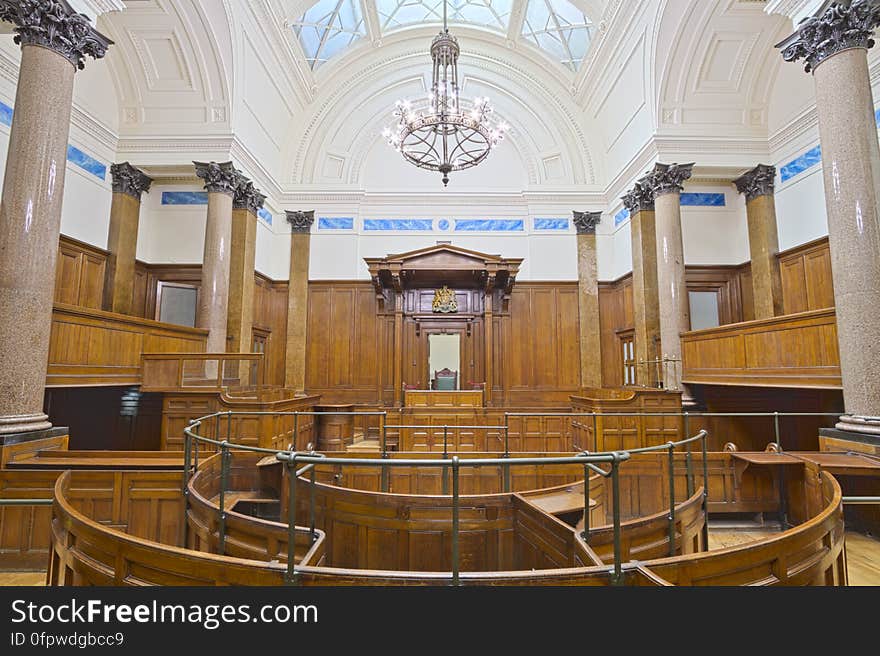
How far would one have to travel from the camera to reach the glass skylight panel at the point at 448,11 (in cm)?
1171

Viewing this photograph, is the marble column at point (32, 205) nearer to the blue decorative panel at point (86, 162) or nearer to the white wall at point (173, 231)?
the blue decorative panel at point (86, 162)

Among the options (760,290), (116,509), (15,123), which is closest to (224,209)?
(15,123)

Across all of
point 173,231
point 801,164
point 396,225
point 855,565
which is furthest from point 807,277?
point 173,231

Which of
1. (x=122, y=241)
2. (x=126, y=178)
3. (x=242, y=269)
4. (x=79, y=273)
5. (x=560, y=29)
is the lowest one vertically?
(x=79, y=273)

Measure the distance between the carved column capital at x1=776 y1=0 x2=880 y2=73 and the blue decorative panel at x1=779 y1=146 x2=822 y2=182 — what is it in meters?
3.85

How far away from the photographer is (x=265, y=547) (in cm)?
301

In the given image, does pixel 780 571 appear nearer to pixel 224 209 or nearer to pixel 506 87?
pixel 224 209

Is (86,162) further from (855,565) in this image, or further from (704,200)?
(704,200)

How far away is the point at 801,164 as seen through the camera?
866cm

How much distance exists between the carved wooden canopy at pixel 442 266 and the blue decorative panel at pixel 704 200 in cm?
396

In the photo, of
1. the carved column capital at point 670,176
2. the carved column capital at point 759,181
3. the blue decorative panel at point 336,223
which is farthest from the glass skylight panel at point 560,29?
the blue decorative panel at point 336,223

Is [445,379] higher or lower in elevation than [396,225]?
lower

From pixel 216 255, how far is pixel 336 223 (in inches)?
160

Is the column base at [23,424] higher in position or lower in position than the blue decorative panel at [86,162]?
lower
